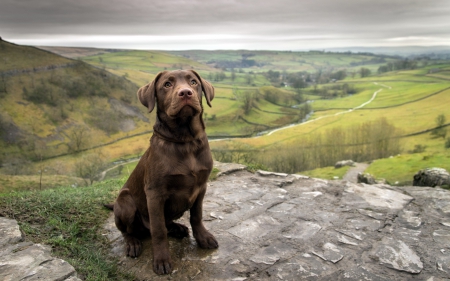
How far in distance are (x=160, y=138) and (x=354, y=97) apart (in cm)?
12584

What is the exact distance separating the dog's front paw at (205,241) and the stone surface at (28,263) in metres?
1.79

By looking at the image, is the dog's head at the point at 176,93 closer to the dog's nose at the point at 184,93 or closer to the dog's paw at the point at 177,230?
the dog's nose at the point at 184,93

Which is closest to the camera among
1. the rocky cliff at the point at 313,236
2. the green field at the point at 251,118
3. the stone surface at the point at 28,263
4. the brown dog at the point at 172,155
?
the stone surface at the point at 28,263

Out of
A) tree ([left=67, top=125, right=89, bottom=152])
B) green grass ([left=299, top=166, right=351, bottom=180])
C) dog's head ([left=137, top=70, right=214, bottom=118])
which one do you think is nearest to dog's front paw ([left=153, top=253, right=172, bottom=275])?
dog's head ([left=137, top=70, right=214, bottom=118])

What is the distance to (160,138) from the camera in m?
4.43

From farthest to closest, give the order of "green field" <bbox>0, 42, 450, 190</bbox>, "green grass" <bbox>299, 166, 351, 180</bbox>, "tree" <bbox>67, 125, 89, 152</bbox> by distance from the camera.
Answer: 1. "tree" <bbox>67, 125, 89, 152</bbox>
2. "green field" <bbox>0, 42, 450, 190</bbox>
3. "green grass" <bbox>299, 166, 351, 180</bbox>

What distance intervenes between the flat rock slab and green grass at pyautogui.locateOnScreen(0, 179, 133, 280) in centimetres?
24

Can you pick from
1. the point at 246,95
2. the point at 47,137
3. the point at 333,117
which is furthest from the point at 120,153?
the point at 333,117

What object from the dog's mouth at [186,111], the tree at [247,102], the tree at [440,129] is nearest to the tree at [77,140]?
the tree at [247,102]

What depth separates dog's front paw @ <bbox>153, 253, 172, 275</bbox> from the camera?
4.36 meters

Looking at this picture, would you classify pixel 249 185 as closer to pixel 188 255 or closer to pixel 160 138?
pixel 188 255

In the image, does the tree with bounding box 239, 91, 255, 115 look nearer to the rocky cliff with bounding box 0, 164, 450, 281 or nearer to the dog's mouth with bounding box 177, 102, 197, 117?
the rocky cliff with bounding box 0, 164, 450, 281

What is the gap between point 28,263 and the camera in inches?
153

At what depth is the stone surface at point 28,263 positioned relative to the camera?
3677 millimetres
